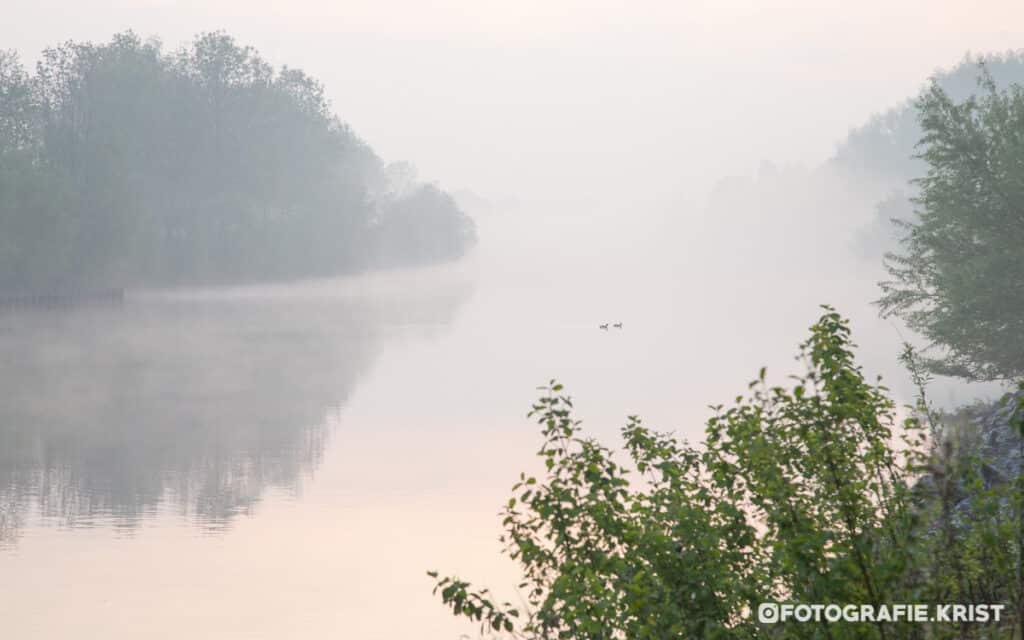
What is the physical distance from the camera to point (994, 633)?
8.50 m

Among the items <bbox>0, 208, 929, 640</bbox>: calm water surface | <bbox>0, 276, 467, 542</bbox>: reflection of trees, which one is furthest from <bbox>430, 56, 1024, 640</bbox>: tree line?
<bbox>0, 276, 467, 542</bbox>: reflection of trees

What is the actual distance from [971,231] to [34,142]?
7320cm

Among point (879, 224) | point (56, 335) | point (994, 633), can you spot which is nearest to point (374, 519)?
point (994, 633)

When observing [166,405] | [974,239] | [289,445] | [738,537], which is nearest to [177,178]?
[166,405]

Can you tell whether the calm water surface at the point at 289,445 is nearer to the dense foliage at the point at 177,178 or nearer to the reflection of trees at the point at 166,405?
the reflection of trees at the point at 166,405

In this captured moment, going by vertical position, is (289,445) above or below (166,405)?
below

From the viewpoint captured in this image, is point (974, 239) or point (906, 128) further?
point (906, 128)

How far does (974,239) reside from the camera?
28672mm

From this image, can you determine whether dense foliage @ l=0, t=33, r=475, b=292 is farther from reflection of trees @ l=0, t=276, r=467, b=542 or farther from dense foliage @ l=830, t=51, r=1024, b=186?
dense foliage @ l=830, t=51, r=1024, b=186

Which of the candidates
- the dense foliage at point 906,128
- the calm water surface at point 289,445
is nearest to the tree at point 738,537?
the calm water surface at point 289,445

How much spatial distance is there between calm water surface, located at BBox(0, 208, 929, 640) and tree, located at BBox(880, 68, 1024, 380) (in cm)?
719

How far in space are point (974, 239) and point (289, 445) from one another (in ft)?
55.4

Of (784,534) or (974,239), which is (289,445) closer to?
(974,239)

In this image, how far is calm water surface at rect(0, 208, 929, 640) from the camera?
59.2 ft
